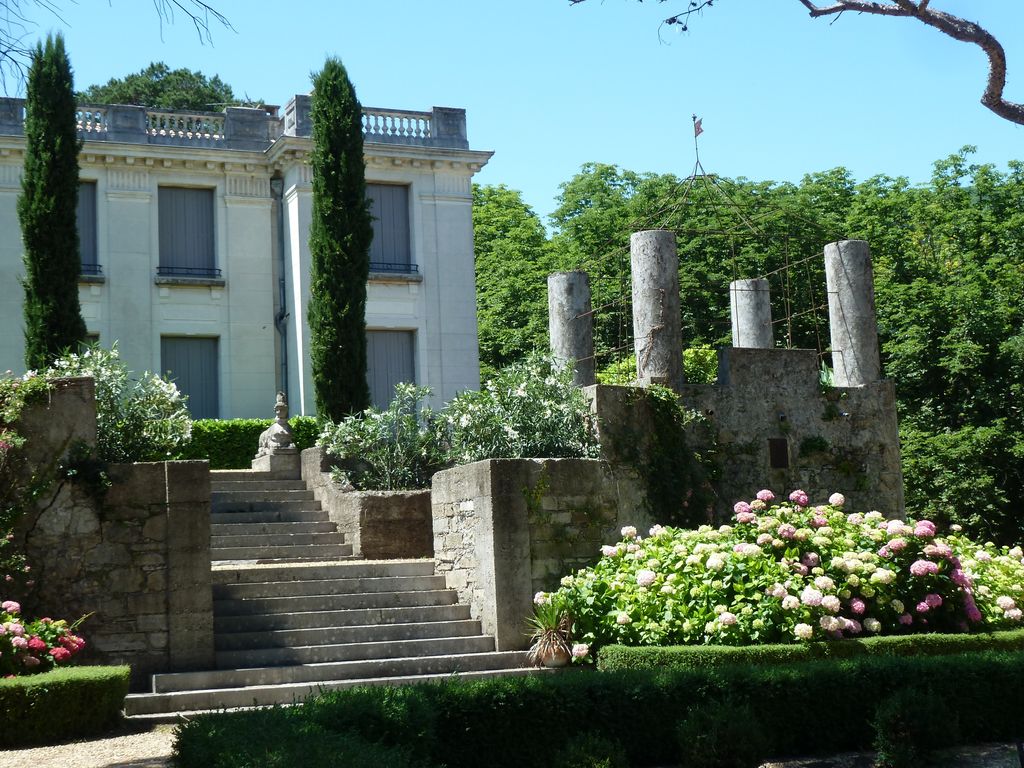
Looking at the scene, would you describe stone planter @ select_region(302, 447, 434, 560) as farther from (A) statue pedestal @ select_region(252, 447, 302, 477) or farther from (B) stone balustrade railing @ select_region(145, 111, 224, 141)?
(B) stone balustrade railing @ select_region(145, 111, 224, 141)

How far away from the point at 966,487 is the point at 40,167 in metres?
18.0

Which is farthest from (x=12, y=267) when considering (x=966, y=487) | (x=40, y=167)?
(x=966, y=487)

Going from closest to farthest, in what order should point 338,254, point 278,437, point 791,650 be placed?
1. point 791,650
2. point 278,437
3. point 338,254

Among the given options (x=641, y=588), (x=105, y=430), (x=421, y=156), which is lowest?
(x=641, y=588)

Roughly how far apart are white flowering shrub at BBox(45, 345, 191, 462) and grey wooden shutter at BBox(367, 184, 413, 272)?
11673 millimetres

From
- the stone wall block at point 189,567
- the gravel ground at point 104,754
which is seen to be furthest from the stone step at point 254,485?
the gravel ground at point 104,754

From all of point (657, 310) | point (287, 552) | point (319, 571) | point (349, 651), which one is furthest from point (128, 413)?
point (657, 310)

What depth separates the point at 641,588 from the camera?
1181cm

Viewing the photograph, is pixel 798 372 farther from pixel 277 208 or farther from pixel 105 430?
pixel 277 208

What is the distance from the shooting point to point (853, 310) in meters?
16.4

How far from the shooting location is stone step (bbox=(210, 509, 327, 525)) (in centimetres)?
1566

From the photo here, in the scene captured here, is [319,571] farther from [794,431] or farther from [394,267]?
[394,267]

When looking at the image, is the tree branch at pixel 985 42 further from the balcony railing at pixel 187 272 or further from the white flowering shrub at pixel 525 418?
the balcony railing at pixel 187 272

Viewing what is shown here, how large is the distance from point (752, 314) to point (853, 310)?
174 cm
